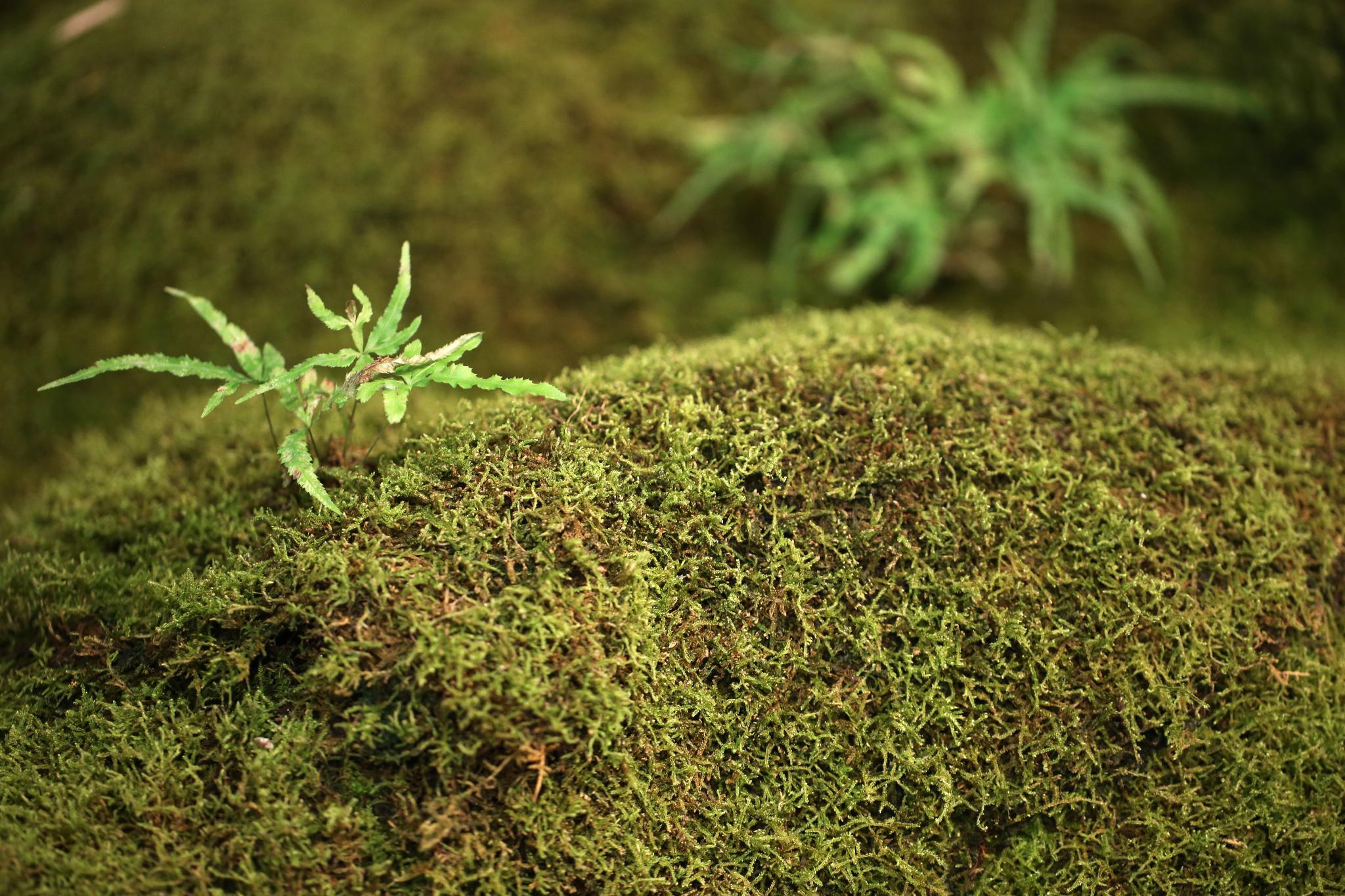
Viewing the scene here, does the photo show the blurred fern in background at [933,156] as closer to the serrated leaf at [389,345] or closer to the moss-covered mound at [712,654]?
the moss-covered mound at [712,654]

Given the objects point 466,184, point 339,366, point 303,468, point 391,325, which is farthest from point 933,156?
point 303,468

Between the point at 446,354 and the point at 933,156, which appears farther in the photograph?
the point at 933,156

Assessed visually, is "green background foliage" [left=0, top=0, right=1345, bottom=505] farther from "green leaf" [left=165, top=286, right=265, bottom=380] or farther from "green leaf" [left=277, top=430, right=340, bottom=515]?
"green leaf" [left=277, top=430, right=340, bottom=515]

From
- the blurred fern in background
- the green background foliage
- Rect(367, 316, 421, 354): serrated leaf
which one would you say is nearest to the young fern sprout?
Rect(367, 316, 421, 354): serrated leaf

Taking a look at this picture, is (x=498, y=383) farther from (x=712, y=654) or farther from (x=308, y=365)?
(x=712, y=654)

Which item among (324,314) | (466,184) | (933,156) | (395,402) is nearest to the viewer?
(395,402)

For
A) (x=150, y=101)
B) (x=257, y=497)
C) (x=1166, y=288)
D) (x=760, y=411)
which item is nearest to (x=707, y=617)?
(x=760, y=411)

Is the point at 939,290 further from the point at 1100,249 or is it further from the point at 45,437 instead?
the point at 45,437
